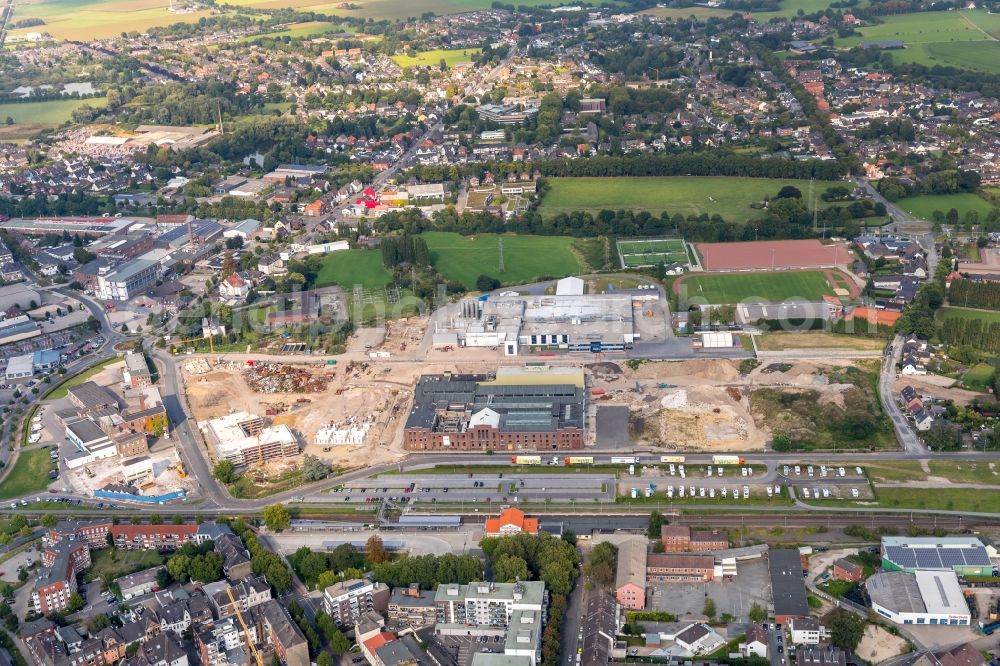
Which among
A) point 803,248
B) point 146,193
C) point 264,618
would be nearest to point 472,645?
point 264,618

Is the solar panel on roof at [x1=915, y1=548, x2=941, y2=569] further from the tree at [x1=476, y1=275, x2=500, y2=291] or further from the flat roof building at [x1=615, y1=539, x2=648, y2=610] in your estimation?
the tree at [x1=476, y1=275, x2=500, y2=291]

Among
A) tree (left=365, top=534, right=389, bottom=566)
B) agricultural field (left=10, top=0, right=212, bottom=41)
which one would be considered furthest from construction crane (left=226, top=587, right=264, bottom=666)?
agricultural field (left=10, top=0, right=212, bottom=41)

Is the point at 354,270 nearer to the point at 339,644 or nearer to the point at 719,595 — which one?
the point at 339,644

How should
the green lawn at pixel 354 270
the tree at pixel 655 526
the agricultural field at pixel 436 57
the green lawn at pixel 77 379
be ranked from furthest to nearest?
the agricultural field at pixel 436 57, the green lawn at pixel 354 270, the green lawn at pixel 77 379, the tree at pixel 655 526

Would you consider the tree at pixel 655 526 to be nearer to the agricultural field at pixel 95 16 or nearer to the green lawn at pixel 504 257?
the green lawn at pixel 504 257

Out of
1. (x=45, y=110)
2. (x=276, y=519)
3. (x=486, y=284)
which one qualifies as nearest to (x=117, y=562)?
(x=276, y=519)

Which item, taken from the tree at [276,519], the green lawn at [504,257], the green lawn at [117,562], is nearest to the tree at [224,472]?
the tree at [276,519]

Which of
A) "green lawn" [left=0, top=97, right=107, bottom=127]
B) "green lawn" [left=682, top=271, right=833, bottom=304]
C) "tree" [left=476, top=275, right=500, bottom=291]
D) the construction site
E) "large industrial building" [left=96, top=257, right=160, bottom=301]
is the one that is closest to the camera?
the construction site
